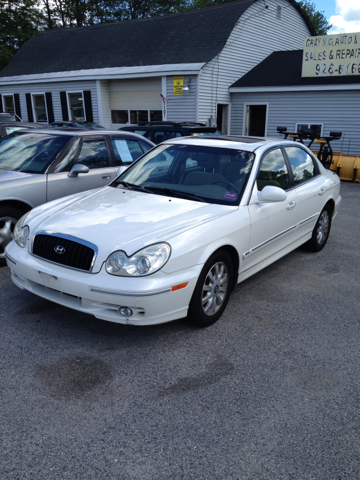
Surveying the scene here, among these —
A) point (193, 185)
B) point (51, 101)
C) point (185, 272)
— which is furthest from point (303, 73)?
point (185, 272)

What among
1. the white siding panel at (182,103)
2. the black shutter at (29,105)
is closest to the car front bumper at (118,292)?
the white siding panel at (182,103)

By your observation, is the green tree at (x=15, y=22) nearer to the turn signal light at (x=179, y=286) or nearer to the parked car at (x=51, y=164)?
the parked car at (x=51, y=164)

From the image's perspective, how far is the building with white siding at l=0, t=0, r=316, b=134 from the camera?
55.5ft

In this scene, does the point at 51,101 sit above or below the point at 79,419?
above

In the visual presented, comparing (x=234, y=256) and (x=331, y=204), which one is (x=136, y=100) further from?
(x=234, y=256)

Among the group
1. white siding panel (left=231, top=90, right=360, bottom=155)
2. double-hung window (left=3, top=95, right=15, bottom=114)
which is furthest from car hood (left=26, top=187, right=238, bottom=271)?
double-hung window (left=3, top=95, right=15, bottom=114)

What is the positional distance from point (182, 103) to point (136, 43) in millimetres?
5648

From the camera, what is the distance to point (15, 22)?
31.4m

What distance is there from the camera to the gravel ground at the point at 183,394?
7.25ft

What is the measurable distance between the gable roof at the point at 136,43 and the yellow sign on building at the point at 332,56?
3.64 m

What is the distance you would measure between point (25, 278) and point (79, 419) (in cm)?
147

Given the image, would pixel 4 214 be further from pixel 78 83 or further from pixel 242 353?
pixel 78 83

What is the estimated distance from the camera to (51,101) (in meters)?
21.7

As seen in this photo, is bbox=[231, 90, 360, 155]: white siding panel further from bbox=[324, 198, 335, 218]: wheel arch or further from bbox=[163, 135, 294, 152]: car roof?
bbox=[163, 135, 294, 152]: car roof
